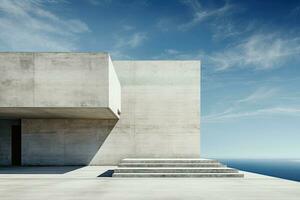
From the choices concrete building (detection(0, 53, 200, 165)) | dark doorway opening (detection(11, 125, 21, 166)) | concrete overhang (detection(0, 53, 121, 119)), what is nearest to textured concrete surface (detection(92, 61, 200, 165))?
concrete building (detection(0, 53, 200, 165))

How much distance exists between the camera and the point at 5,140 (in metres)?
18.8

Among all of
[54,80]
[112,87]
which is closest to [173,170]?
[112,87]

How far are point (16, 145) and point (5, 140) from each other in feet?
2.56

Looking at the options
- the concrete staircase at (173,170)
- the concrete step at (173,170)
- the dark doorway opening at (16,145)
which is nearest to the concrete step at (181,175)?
the concrete staircase at (173,170)

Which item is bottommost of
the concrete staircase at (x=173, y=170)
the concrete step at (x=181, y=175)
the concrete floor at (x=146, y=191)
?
the concrete step at (x=181, y=175)

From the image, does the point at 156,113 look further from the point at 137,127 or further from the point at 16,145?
the point at 16,145

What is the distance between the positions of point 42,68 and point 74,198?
6.46 m

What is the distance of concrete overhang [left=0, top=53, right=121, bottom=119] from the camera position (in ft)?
38.9

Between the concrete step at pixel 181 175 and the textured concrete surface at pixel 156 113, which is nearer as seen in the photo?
the concrete step at pixel 181 175

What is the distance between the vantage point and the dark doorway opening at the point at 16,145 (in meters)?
18.8

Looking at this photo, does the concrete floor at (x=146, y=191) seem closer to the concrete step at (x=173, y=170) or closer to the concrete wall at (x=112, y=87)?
the concrete step at (x=173, y=170)

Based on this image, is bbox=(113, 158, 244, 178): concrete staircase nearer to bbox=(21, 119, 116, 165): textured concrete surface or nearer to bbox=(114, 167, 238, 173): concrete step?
bbox=(114, 167, 238, 173): concrete step

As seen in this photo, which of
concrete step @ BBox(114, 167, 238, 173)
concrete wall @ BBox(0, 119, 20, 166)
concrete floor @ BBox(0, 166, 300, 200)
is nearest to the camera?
concrete floor @ BBox(0, 166, 300, 200)

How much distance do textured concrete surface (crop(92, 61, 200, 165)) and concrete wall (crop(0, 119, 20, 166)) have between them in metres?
6.07
